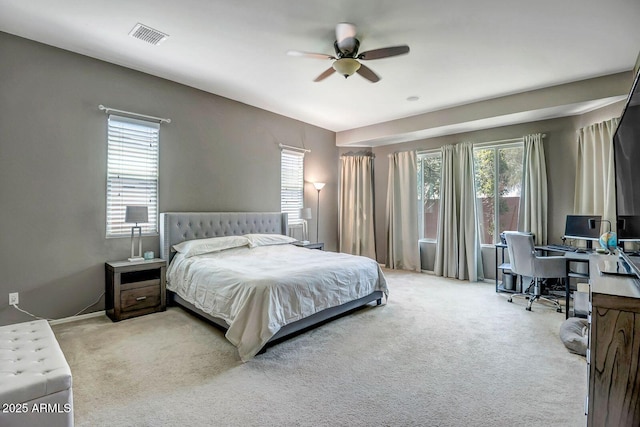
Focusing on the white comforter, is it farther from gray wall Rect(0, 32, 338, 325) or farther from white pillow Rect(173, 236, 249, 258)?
gray wall Rect(0, 32, 338, 325)

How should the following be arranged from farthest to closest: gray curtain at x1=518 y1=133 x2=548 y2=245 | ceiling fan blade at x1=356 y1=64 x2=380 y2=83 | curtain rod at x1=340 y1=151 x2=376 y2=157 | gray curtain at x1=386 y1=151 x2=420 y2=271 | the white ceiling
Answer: curtain rod at x1=340 y1=151 x2=376 y2=157, gray curtain at x1=386 y1=151 x2=420 y2=271, gray curtain at x1=518 y1=133 x2=548 y2=245, ceiling fan blade at x1=356 y1=64 x2=380 y2=83, the white ceiling

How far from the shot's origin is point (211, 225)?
446 centimetres

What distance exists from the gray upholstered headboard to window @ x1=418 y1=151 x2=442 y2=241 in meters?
2.91

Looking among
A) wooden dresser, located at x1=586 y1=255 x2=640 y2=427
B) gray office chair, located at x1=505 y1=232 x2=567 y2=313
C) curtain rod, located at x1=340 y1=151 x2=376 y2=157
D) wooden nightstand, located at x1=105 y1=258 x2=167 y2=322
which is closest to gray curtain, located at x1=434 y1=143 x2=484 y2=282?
gray office chair, located at x1=505 y1=232 x2=567 y2=313

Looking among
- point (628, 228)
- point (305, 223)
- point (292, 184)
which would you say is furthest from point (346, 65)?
point (305, 223)

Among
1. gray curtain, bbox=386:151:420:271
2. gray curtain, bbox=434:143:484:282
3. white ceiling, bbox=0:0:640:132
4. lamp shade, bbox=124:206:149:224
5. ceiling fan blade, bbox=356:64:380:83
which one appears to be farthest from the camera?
gray curtain, bbox=386:151:420:271

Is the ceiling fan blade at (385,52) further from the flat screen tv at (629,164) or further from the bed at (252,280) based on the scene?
the bed at (252,280)

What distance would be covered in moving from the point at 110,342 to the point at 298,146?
4378 millimetres

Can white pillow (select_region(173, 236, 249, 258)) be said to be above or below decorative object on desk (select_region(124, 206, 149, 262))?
below

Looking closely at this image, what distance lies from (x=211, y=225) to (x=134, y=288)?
1.32 metres

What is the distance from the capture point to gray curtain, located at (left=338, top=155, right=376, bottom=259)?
6.66 meters

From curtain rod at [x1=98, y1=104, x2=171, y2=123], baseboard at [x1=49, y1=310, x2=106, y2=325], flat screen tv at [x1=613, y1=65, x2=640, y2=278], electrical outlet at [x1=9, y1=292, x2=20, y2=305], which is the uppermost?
curtain rod at [x1=98, y1=104, x2=171, y2=123]

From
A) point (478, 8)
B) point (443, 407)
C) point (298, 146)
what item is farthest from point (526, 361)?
point (298, 146)

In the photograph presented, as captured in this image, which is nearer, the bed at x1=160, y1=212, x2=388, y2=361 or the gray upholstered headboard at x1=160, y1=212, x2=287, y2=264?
the bed at x1=160, y1=212, x2=388, y2=361
